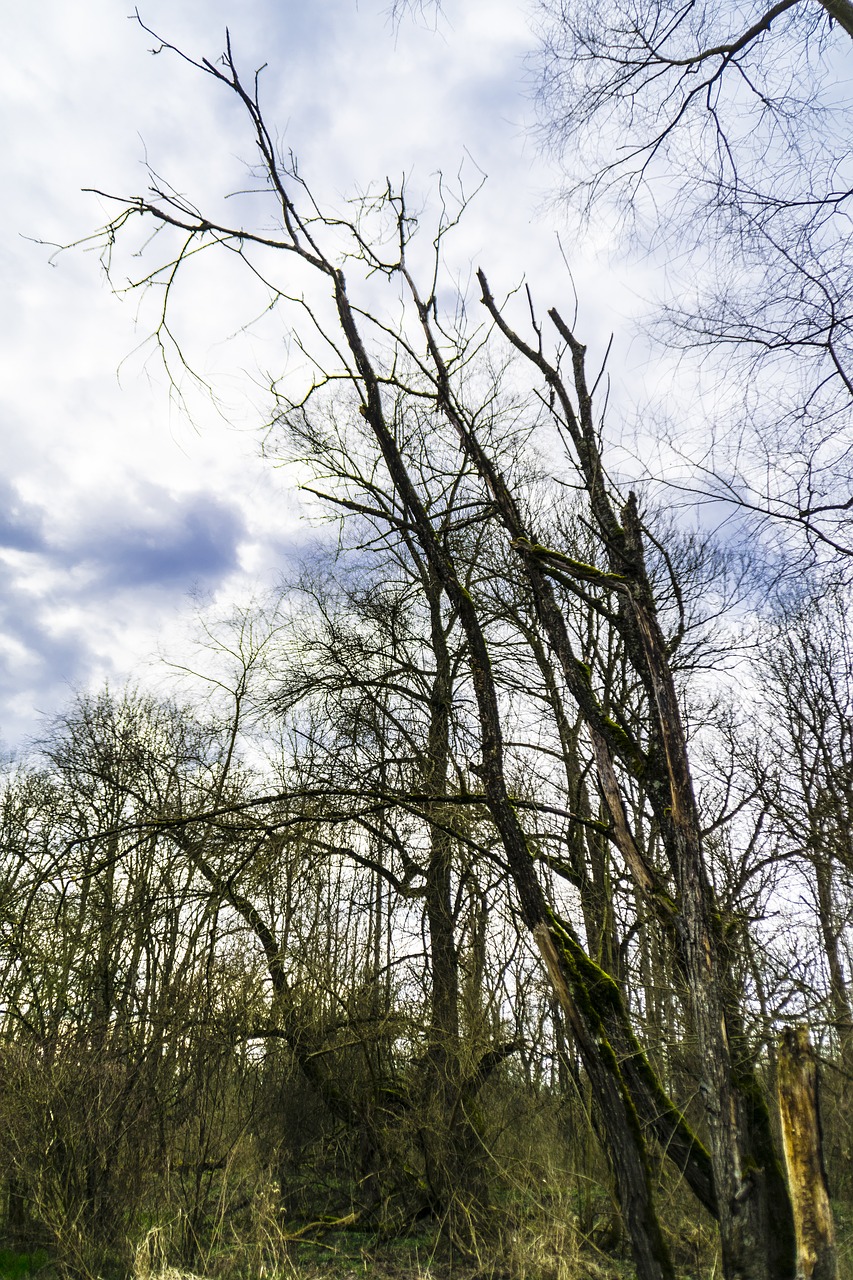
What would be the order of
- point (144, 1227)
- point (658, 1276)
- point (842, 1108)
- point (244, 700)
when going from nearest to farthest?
point (658, 1276)
point (144, 1227)
point (842, 1108)
point (244, 700)

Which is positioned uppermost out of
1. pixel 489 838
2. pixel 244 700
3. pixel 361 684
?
pixel 244 700

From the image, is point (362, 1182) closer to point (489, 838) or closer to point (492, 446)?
point (489, 838)

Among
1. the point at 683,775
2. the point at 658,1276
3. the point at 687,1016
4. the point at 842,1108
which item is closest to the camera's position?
the point at 658,1276

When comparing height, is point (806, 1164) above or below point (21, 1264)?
above

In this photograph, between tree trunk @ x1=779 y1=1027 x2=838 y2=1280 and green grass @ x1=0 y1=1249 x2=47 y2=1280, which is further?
green grass @ x1=0 y1=1249 x2=47 y2=1280

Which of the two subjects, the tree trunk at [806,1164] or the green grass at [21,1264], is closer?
the tree trunk at [806,1164]

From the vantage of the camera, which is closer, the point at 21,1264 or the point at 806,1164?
the point at 806,1164

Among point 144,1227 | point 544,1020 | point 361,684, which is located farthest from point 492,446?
point 144,1227

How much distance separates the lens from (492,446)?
1184 centimetres

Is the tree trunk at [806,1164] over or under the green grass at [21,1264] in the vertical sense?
over

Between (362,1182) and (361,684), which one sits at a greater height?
(361,684)

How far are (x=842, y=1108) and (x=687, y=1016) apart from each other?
716 centimetres

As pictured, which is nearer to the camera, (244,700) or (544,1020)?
(544,1020)

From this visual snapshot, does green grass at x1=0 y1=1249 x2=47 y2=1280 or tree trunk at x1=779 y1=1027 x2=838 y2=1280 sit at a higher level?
tree trunk at x1=779 y1=1027 x2=838 y2=1280
